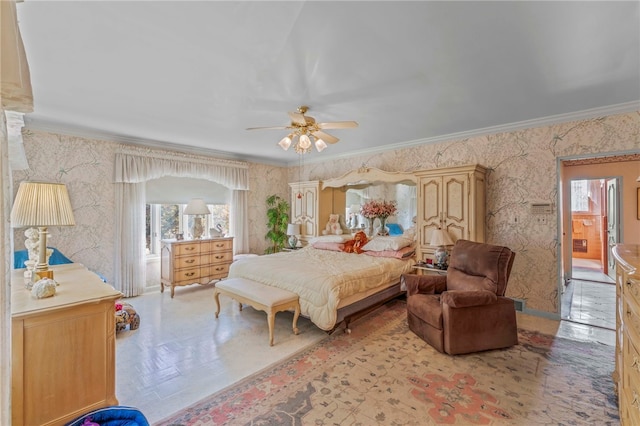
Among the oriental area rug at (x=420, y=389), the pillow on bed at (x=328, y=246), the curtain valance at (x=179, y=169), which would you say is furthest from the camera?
the pillow on bed at (x=328, y=246)

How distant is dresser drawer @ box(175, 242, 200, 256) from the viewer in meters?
4.68

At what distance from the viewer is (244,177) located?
6023mm

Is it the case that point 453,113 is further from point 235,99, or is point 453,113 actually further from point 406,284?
point 235,99

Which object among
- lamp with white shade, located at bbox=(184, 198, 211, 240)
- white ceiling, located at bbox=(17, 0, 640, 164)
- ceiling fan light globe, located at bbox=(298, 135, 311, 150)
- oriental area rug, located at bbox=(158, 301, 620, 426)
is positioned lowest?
oriental area rug, located at bbox=(158, 301, 620, 426)

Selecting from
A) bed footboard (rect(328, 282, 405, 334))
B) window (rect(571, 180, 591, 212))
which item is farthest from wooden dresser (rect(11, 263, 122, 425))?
window (rect(571, 180, 591, 212))

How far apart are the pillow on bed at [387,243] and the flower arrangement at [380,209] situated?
62 cm

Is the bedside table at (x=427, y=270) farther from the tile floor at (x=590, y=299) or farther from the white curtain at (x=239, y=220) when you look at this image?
the white curtain at (x=239, y=220)

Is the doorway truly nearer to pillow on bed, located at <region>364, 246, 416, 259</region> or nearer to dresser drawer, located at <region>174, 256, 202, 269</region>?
pillow on bed, located at <region>364, 246, 416, 259</region>

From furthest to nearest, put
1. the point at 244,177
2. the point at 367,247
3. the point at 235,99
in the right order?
the point at 244,177 → the point at 367,247 → the point at 235,99

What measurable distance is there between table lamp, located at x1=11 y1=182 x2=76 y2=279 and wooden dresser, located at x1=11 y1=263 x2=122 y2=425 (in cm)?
29

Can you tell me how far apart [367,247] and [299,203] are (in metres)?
2.19

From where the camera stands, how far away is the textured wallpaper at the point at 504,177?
3.52m

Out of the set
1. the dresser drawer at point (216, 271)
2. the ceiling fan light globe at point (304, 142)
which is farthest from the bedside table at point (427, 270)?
the dresser drawer at point (216, 271)

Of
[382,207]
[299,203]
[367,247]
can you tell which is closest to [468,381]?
[367,247]
